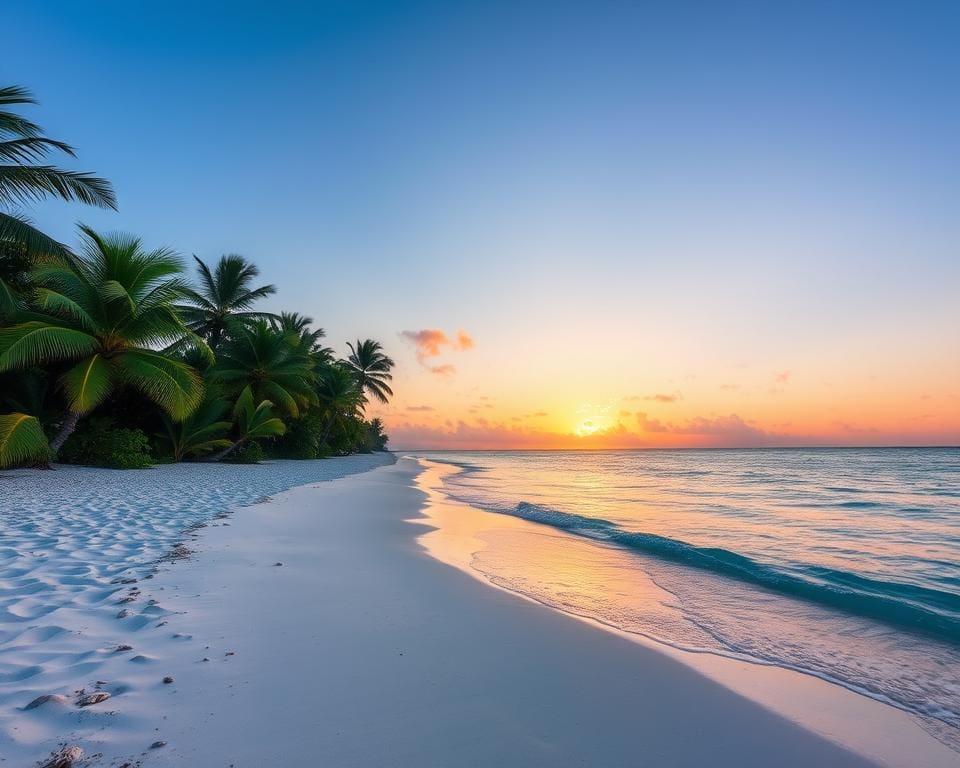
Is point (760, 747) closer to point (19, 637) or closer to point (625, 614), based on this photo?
point (625, 614)

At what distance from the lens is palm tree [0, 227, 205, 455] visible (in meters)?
12.6

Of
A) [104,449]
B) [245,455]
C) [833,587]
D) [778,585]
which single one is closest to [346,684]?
[778,585]

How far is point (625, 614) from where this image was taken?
4340mm

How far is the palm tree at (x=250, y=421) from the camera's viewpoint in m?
22.2

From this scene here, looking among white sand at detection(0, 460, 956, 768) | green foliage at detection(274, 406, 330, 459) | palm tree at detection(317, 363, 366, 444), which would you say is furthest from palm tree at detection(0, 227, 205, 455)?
palm tree at detection(317, 363, 366, 444)

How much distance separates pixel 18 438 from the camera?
10.6 meters

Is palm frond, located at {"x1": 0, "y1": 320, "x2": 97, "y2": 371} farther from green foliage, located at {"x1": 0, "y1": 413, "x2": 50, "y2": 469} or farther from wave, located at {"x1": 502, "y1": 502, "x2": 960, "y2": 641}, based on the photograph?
wave, located at {"x1": 502, "y1": 502, "x2": 960, "y2": 641}

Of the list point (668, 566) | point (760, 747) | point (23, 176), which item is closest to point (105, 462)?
point (23, 176)

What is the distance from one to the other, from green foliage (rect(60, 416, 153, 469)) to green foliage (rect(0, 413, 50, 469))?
4.30 m

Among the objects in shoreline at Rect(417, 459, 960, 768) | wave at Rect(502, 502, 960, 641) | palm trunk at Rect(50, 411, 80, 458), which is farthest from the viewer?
palm trunk at Rect(50, 411, 80, 458)

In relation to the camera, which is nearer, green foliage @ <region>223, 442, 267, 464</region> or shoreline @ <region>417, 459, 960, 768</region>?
shoreline @ <region>417, 459, 960, 768</region>

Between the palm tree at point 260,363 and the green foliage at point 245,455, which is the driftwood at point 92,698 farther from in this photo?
the green foliage at point 245,455

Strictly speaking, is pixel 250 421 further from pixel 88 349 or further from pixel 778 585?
pixel 778 585

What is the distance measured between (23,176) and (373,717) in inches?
603
